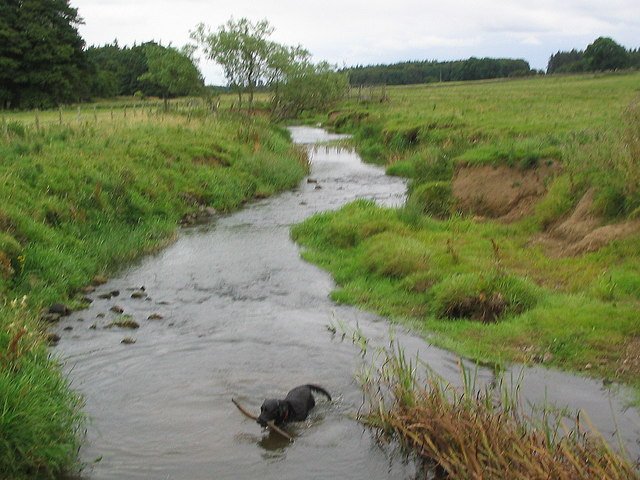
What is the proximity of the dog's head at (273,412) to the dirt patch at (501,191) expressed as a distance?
39.7 ft

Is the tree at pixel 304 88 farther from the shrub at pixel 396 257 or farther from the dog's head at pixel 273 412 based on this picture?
the dog's head at pixel 273 412

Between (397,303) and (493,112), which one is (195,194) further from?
(493,112)

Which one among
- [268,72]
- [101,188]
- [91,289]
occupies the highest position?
[268,72]

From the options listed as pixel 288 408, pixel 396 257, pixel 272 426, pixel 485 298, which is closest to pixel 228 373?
pixel 288 408

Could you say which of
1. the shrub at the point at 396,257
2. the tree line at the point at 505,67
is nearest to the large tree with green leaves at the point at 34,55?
the shrub at the point at 396,257

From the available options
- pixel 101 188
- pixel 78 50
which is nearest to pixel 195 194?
pixel 101 188

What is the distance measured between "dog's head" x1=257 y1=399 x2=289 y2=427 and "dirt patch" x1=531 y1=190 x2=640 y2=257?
8.79 meters

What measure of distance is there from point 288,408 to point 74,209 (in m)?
11.9

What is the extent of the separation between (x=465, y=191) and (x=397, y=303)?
8.92m

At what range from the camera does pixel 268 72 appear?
1877 inches

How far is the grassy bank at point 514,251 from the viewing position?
10750 millimetres

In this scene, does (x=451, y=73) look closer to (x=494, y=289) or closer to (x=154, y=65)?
(x=154, y=65)

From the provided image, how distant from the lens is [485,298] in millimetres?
11977

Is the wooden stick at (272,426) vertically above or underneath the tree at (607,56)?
underneath
